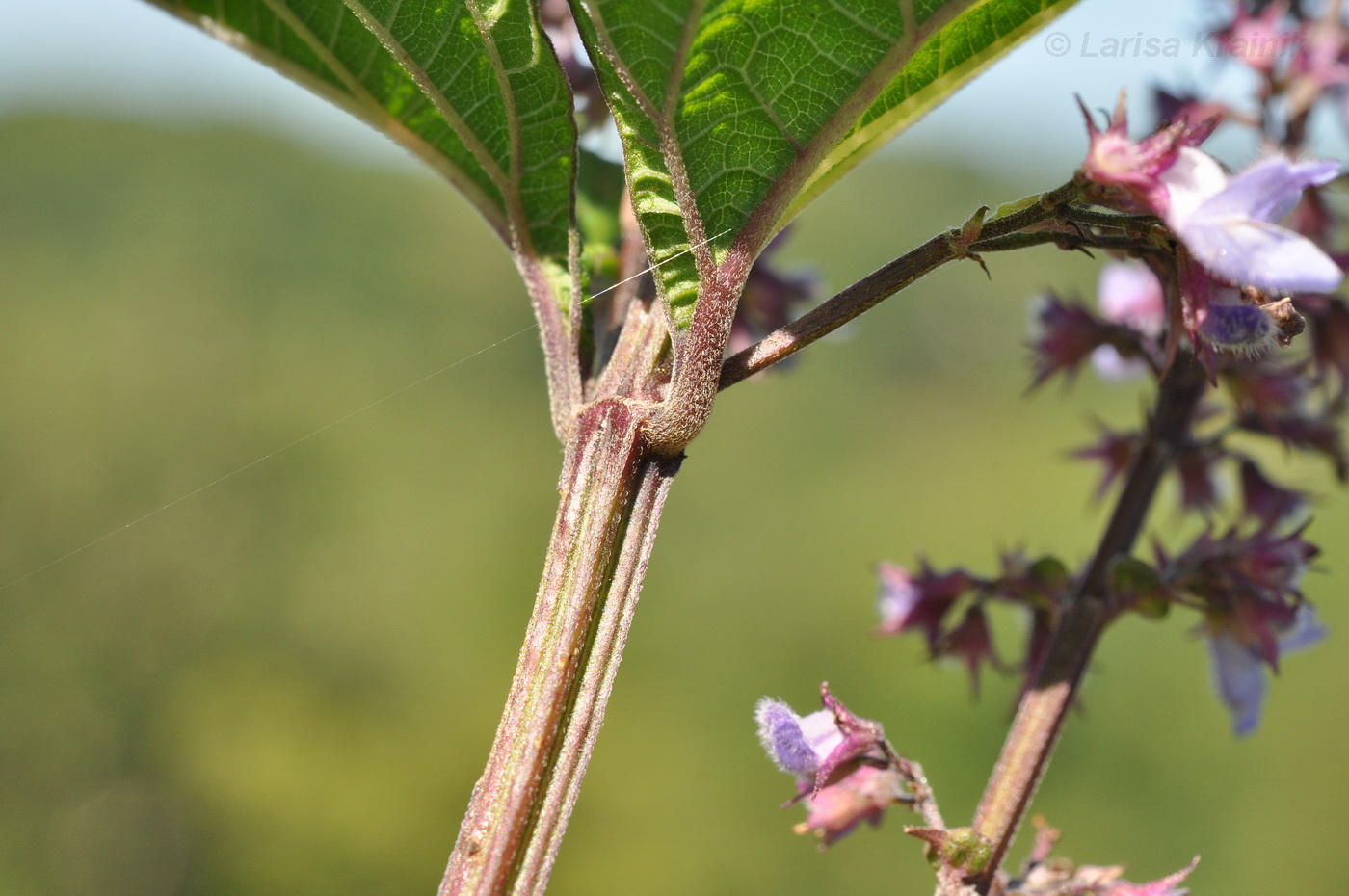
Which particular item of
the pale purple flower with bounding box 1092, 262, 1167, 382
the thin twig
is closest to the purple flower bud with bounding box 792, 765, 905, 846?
the thin twig

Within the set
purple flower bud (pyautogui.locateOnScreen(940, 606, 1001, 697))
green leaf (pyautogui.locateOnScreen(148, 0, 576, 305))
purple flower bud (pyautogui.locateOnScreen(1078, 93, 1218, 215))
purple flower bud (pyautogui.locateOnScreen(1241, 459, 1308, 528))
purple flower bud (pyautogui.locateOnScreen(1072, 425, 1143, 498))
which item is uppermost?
green leaf (pyautogui.locateOnScreen(148, 0, 576, 305))

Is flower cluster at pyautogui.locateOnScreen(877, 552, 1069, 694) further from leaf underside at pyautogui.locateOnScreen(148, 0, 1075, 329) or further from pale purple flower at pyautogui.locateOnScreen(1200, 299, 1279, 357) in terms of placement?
leaf underside at pyautogui.locateOnScreen(148, 0, 1075, 329)

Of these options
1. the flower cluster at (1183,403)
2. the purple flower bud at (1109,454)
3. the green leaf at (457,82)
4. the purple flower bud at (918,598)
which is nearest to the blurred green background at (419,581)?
the purple flower bud at (1109,454)

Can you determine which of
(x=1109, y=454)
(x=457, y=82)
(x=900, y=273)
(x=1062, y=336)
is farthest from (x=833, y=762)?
(x=1109, y=454)

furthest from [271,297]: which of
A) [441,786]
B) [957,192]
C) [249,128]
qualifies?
[957,192]

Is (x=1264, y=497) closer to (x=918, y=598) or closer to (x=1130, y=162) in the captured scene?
(x=918, y=598)

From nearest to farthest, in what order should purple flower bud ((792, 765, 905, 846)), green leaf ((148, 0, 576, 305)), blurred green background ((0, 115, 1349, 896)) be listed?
1. green leaf ((148, 0, 576, 305))
2. purple flower bud ((792, 765, 905, 846))
3. blurred green background ((0, 115, 1349, 896))
